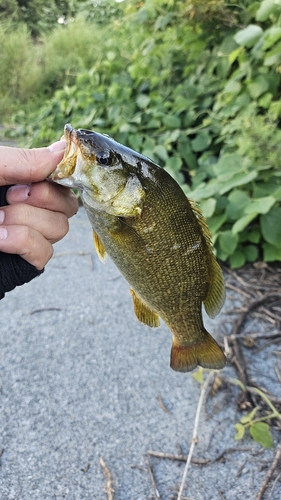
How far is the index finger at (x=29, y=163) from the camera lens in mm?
1197

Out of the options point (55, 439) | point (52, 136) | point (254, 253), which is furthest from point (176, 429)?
point (52, 136)

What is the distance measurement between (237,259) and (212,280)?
198cm

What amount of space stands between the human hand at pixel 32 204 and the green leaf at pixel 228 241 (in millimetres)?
1807

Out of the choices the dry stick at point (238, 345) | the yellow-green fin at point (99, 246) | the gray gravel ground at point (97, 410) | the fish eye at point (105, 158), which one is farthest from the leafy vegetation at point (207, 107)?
the fish eye at point (105, 158)

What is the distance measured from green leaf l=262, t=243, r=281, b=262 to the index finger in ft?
6.98

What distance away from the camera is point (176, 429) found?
6.86 feet

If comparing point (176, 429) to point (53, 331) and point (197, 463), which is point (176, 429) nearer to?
point (197, 463)

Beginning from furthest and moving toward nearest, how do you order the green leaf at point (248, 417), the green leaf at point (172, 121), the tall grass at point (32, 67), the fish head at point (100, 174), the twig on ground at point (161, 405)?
the tall grass at point (32, 67)
the green leaf at point (172, 121)
the twig on ground at point (161, 405)
the green leaf at point (248, 417)
the fish head at point (100, 174)

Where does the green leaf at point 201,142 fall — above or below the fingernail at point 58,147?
below

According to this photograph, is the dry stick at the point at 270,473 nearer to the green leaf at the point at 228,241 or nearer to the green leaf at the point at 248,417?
the green leaf at the point at 248,417

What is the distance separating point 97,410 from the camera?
2180 millimetres

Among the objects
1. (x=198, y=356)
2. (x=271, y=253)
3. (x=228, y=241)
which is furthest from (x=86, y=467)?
(x=271, y=253)

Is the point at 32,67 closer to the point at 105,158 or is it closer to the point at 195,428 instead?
the point at 195,428

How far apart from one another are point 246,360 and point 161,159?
82.5 inches
